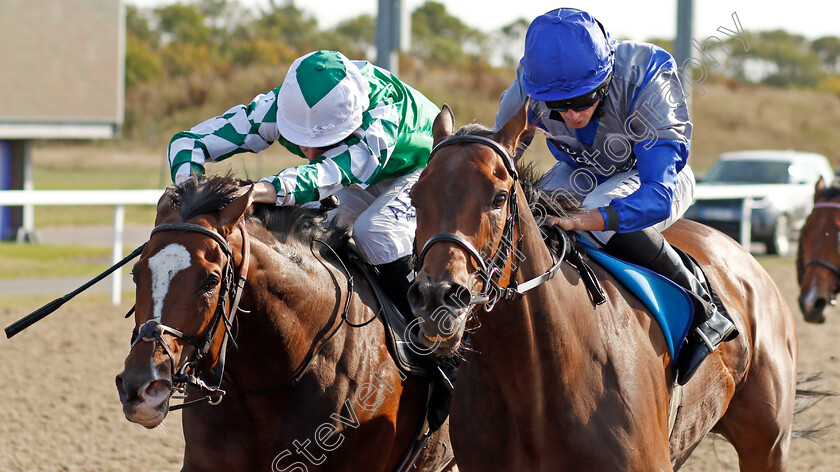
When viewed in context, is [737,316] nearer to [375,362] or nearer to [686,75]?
[375,362]

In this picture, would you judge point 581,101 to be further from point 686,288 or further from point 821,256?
point 821,256

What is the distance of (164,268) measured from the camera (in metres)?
2.54

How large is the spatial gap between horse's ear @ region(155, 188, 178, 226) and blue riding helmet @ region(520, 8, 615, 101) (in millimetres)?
1103

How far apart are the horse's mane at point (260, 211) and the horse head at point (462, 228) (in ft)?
2.38

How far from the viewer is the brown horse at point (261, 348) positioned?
2.54 meters

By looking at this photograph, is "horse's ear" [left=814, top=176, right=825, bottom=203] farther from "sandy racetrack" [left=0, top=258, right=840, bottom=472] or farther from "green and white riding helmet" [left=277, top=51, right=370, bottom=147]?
"green and white riding helmet" [left=277, top=51, right=370, bottom=147]

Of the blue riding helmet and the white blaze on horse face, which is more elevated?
the blue riding helmet

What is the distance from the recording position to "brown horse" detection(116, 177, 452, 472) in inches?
99.9

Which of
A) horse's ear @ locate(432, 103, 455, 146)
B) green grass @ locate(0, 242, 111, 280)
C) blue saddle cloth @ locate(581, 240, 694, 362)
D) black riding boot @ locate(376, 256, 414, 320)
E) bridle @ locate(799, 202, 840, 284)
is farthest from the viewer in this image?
green grass @ locate(0, 242, 111, 280)

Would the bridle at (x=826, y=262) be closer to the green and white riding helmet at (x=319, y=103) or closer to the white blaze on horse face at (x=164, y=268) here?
the green and white riding helmet at (x=319, y=103)

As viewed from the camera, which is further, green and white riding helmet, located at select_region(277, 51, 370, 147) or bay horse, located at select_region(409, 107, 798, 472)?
green and white riding helmet, located at select_region(277, 51, 370, 147)

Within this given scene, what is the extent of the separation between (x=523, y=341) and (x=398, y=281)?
1126mm

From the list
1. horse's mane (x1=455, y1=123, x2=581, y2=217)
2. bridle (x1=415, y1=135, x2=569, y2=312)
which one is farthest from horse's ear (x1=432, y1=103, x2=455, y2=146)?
horse's mane (x1=455, y1=123, x2=581, y2=217)

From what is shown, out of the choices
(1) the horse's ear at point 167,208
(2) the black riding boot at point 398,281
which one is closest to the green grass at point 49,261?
(2) the black riding boot at point 398,281
